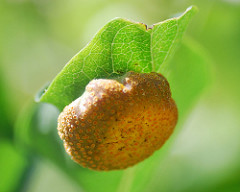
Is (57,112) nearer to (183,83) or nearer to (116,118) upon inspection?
(183,83)

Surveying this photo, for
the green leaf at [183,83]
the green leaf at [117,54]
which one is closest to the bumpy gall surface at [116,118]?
the green leaf at [117,54]

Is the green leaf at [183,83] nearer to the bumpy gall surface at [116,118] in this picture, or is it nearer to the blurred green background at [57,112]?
the blurred green background at [57,112]

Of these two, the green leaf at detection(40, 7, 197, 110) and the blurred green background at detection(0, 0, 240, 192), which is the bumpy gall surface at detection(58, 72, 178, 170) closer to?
the green leaf at detection(40, 7, 197, 110)

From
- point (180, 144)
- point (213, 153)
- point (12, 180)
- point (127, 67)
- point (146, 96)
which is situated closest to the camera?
point (146, 96)

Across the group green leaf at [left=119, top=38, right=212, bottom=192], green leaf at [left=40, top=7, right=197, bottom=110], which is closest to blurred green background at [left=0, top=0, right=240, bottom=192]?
green leaf at [left=119, top=38, right=212, bottom=192]

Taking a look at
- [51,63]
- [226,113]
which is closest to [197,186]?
[226,113]

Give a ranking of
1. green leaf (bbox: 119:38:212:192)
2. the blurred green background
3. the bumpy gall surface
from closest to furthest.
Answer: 1. the bumpy gall surface
2. green leaf (bbox: 119:38:212:192)
3. the blurred green background

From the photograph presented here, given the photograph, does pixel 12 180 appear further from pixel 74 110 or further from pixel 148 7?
pixel 148 7

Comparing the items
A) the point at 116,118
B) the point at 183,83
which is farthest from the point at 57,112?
the point at 116,118
